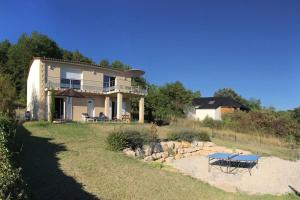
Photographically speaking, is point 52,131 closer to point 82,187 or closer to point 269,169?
point 82,187

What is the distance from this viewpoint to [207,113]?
53.4 metres

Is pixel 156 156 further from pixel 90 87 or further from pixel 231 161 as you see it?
pixel 90 87

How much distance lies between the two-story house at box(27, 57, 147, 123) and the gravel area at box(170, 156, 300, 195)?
13.3 meters

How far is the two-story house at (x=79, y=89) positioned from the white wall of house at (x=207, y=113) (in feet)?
70.3

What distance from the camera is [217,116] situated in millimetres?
52281

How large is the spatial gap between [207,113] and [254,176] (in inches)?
1522

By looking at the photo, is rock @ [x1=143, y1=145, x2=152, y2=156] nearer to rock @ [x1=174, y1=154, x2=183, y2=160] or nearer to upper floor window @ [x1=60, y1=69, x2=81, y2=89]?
rock @ [x1=174, y1=154, x2=183, y2=160]

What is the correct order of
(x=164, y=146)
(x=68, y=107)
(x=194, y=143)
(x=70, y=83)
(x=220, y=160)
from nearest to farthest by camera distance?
(x=220, y=160) → (x=164, y=146) → (x=194, y=143) → (x=68, y=107) → (x=70, y=83)

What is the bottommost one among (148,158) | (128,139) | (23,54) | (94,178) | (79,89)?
(148,158)

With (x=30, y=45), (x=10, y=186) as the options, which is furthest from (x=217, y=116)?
(x=10, y=186)

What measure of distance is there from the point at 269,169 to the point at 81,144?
33.9 feet

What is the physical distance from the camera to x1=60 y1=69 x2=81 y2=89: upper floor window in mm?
29906

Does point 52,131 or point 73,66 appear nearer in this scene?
point 52,131

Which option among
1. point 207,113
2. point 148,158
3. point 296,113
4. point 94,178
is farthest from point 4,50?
point 296,113
